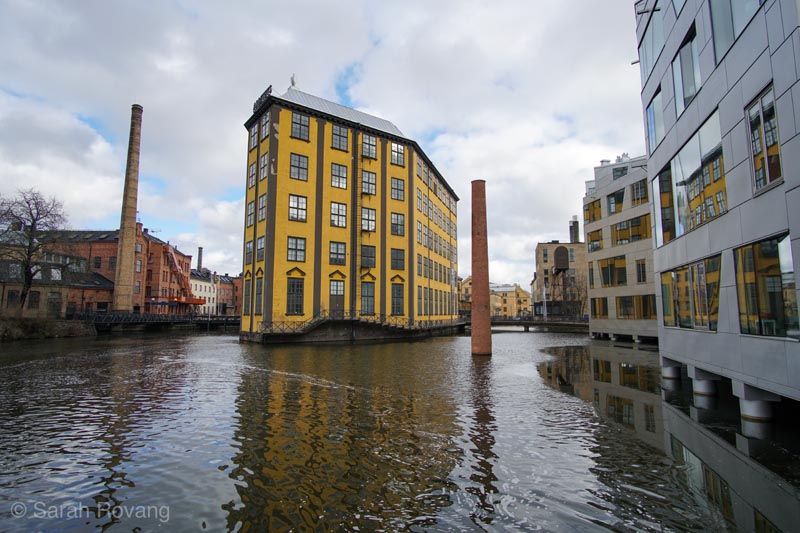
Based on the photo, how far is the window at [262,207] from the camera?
3631cm

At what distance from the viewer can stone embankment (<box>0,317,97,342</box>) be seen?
37156mm

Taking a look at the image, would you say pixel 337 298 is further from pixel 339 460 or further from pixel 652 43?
pixel 339 460

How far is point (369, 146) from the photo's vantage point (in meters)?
42.6

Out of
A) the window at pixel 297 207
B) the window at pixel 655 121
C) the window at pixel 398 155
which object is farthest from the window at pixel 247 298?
the window at pixel 655 121

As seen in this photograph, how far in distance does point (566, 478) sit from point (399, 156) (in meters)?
41.3

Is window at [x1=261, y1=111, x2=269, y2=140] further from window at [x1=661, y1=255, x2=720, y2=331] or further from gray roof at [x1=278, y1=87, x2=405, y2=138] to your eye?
window at [x1=661, y1=255, x2=720, y2=331]

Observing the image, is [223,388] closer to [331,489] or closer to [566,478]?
[331,489]

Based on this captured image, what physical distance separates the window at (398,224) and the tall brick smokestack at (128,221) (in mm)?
34982

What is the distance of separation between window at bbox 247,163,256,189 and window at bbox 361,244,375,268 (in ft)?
36.6

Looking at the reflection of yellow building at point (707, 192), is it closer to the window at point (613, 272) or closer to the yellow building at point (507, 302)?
the window at point (613, 272)

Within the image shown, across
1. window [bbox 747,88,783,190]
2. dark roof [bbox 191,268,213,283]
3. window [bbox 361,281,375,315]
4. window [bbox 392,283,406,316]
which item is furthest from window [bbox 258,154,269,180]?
dark roof [bbox 191,268,213,283]

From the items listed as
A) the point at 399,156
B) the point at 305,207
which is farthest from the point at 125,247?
the point at 399,156

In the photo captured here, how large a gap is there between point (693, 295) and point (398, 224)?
1313 inches

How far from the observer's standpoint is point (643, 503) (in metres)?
5.71
